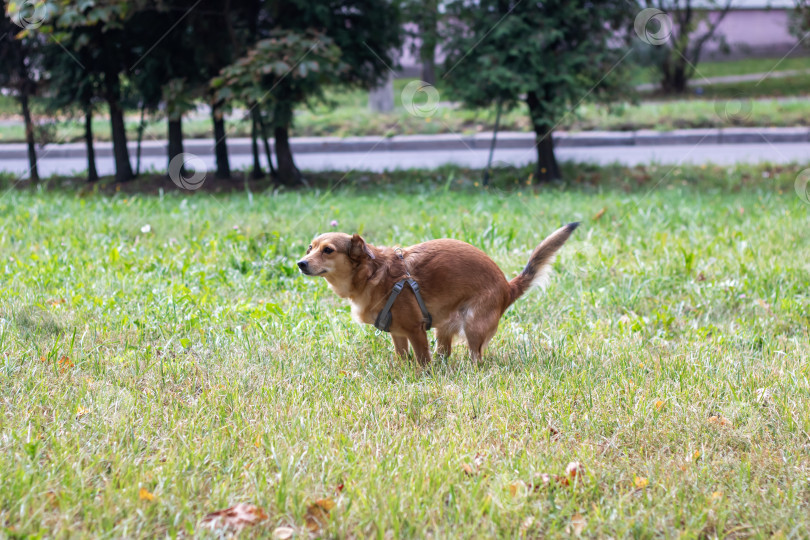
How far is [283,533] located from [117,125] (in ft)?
34.2

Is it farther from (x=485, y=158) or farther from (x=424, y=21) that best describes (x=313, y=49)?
(x=485, y=158)

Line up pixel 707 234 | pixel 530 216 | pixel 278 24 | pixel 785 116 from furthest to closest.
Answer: pixel 785 116 → pixel 278 24 → pixel 530 216 → pixel 707 234

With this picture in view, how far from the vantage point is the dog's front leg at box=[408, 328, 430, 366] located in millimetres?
3711

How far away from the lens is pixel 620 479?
2.57m

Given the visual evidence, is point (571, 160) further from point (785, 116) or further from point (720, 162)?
point (785, 116)

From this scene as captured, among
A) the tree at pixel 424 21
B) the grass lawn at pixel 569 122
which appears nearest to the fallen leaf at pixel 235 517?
the tree at pixel 424 21

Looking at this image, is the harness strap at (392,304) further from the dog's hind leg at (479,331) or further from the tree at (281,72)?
the tree at (281,72)

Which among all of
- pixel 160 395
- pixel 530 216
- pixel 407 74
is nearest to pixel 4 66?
pixel 530 216

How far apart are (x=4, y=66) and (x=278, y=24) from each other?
4705 mm

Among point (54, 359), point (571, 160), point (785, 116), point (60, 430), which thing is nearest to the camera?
point (60, 430)

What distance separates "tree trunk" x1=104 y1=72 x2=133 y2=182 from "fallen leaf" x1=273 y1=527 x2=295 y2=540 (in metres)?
10.2

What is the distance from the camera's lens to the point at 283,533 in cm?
220

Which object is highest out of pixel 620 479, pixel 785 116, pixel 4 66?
pixel 4 66

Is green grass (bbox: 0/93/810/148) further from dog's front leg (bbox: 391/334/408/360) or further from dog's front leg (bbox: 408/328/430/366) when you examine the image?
Result: dog's front leg (bbox: 408/328/430/366)
